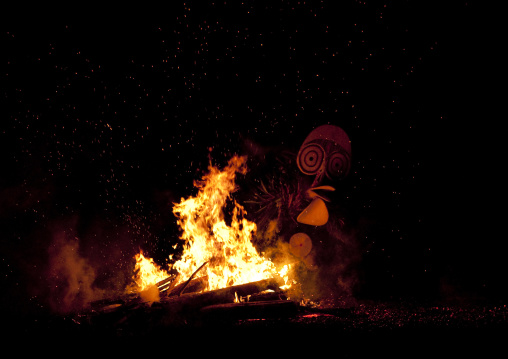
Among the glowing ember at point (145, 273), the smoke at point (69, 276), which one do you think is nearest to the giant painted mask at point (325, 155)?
the glowing ember at point (145, 273)

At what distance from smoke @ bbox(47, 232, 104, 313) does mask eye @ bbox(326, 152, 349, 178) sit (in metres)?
6.22

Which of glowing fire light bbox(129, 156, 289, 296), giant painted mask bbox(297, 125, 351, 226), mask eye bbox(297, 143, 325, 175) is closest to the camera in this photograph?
giant painted mask bbox(297, 125, 351, 226)

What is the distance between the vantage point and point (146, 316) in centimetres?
430

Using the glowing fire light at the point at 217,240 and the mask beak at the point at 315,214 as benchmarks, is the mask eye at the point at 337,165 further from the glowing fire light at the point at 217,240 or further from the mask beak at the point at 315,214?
the glowing fire light at the point at 217,240

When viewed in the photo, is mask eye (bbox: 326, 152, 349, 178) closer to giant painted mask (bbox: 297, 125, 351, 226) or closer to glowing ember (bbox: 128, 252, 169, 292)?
giant painted mask (bbox: 297, 125, 351, 226)

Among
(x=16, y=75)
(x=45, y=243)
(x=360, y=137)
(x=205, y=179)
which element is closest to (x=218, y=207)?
(x=205, y=179)

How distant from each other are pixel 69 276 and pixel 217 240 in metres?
4.09

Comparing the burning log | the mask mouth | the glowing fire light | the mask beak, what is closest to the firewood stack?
the burning log

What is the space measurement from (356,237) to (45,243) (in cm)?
773

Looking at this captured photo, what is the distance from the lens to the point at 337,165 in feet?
19.5

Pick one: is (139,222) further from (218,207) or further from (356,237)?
(356,237)

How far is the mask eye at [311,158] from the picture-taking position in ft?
19.7

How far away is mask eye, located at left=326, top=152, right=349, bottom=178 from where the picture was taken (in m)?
5.90

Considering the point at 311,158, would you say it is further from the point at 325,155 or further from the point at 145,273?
the point at 145,273
